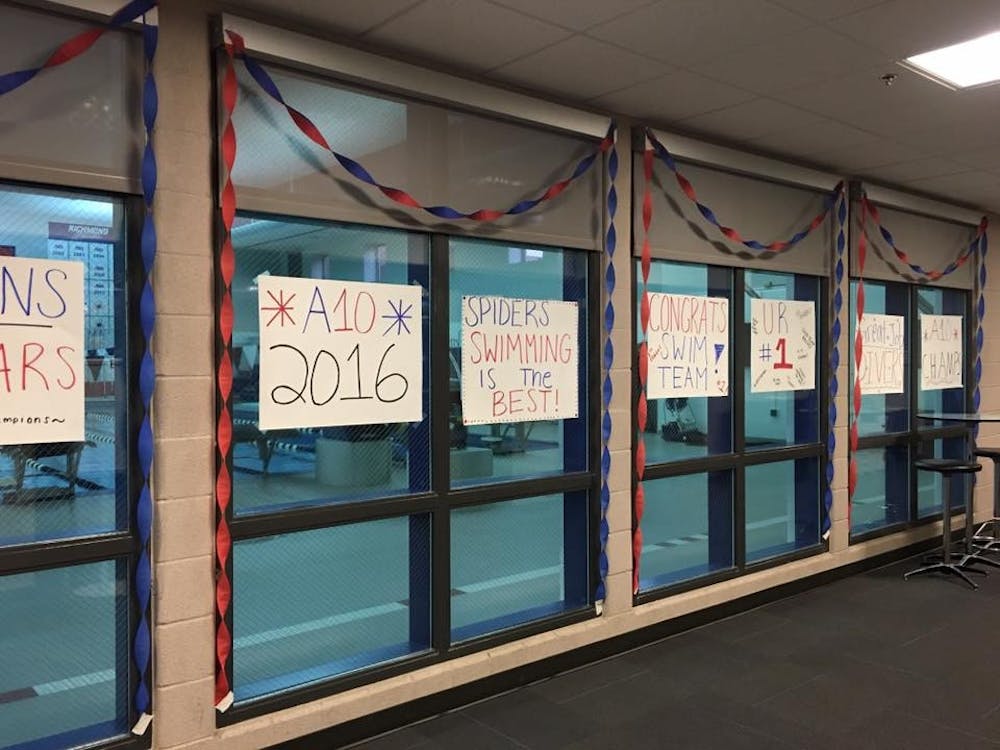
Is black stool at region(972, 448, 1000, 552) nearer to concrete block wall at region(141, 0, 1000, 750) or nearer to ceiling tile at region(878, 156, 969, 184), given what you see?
ceiling tile at region(878, 156, 969, 184)

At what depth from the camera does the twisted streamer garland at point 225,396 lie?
2432 mm

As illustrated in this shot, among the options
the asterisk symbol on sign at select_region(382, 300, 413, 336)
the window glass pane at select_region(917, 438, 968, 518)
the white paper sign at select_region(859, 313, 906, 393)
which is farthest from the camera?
the window glass pane at select_region(917, 438, 968, 518)

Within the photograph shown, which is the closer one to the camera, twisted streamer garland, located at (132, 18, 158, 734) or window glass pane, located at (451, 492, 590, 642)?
twisted streamer garland, located at (132, 18, 158, 734)

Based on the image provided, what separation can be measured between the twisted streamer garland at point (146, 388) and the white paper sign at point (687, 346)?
214 cm

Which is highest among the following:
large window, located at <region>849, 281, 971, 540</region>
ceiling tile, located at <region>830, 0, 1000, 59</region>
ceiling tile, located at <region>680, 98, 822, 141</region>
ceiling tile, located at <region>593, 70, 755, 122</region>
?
ceiling tile, located at <region>680, 98, 822, 141</region>

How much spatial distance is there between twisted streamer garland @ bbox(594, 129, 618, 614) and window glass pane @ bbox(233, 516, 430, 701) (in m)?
0.84

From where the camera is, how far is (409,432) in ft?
9.83

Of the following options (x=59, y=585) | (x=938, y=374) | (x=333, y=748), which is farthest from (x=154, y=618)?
(x=938, y=374)

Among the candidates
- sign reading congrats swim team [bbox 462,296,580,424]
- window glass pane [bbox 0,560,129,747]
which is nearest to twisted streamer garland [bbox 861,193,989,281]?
sign reading congrats swim team [bbox 462,296,580,424]

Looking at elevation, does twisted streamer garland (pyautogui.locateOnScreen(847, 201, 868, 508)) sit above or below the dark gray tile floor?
above

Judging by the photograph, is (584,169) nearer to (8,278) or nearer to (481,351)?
(481,351)

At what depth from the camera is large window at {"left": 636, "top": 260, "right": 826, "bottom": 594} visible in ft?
12.6

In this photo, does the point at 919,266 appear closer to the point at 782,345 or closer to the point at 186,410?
the point at 782,345

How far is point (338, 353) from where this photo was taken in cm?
272
